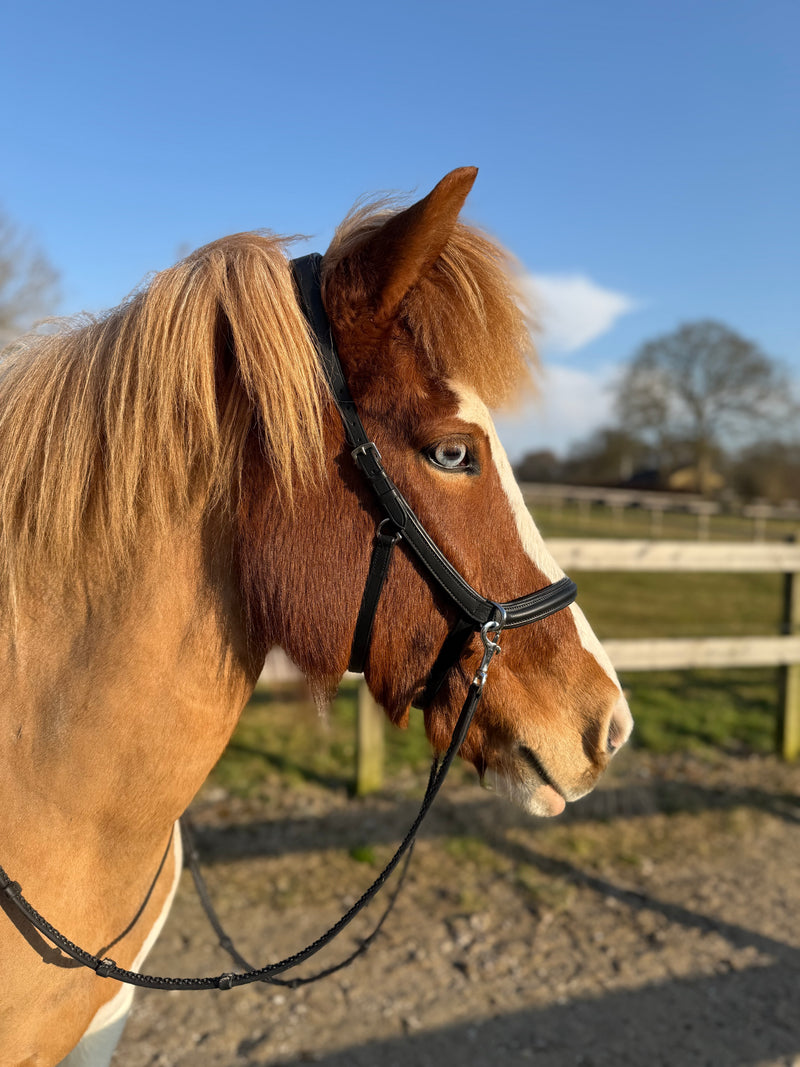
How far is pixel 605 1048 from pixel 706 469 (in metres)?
30.7

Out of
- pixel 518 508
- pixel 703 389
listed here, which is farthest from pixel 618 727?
pixel 703 389

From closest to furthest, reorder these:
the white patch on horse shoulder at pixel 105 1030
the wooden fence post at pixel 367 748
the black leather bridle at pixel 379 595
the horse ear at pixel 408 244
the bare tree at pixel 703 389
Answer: the horse ear at pixel 408 244 → the black leather bridle at pixel 379 595 → the white patch on horse shoulder at pixel 105 1030 → the wooden fence post at pixel 367 748 → the bare tree at pixel 703 389

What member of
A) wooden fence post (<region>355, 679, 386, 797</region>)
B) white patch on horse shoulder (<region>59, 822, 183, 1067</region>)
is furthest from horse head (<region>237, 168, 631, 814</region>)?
wooden fence post (<region>355, 679, 386, 797</region>)

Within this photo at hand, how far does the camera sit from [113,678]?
1.33 metres

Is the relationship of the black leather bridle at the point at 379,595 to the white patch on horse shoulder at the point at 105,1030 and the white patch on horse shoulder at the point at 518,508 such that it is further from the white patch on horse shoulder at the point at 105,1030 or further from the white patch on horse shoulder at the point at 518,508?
the white patch on horse shoulder at the point at 105,1030

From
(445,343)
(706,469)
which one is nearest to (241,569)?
(445,343)

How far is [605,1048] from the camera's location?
2.85 m

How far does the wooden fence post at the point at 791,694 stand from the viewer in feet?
18.4

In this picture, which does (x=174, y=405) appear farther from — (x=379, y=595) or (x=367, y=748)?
(x=367, y=748)

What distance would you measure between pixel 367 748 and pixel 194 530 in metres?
3.81

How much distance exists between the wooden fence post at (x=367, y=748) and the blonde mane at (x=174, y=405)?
3.59 metres

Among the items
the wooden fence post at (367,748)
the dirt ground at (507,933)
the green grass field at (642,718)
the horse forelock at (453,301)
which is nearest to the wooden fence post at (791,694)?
the green grass field at (642,718)

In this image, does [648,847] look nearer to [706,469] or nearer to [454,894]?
[454,894]

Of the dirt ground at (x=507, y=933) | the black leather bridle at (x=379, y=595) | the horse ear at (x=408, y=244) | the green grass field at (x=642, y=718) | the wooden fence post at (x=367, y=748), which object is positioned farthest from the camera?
the green grass field at (x=642, y=718)
